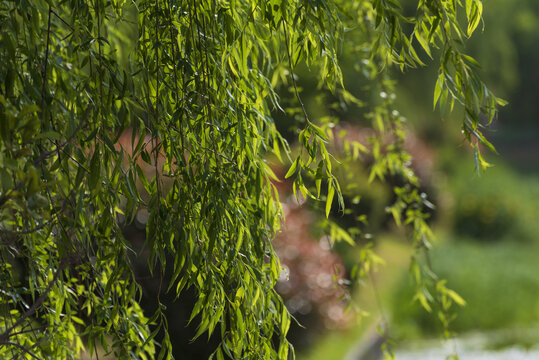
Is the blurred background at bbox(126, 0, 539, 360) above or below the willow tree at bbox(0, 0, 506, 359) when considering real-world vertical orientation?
below

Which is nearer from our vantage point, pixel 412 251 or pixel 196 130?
pixel 196 130

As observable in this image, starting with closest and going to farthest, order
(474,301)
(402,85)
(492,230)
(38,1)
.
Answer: (38,1) < (474,301) < (492,230) < (402,85)

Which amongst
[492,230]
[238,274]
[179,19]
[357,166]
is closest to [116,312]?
[238,274]

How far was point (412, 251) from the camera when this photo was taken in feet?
12.3

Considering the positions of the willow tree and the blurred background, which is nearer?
the willow tree

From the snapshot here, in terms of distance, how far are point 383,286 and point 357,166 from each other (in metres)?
1.82

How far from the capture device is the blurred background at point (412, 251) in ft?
17.0

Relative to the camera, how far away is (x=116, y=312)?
179 centimetres

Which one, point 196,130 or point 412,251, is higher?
point 196,130

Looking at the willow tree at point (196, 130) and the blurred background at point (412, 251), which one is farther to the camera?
the blurred background at point (412, 251)

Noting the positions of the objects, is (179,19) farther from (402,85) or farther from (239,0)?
(402,85)

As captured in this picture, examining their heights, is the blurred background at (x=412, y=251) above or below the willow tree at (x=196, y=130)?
below

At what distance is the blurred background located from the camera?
17.0 ft

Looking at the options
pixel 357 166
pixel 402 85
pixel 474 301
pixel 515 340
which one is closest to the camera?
pixel 515 340
